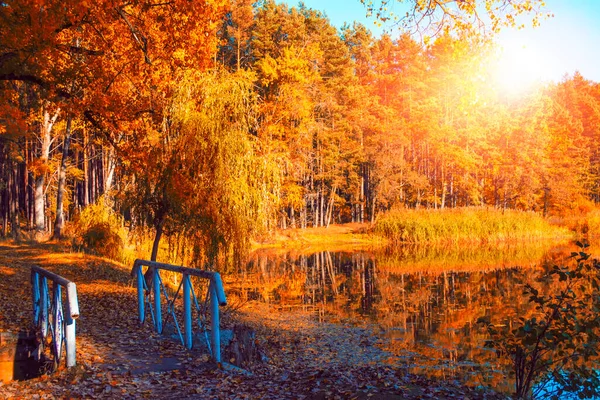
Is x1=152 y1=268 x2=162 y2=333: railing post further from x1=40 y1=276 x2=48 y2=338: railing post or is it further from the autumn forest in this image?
x1=40 y1=276 x2=48 y2=338: railing post

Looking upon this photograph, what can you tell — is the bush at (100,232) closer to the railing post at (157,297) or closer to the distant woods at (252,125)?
the distant woods at (252,125)

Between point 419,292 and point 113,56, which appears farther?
point 419,292

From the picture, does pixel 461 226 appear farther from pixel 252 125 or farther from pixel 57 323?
pixel 57 323

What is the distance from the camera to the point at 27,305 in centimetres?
1103

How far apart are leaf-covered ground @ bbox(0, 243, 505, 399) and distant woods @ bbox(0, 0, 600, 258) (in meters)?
2.95

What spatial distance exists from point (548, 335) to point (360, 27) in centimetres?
5560

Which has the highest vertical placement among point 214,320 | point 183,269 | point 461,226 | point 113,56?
point 113,56

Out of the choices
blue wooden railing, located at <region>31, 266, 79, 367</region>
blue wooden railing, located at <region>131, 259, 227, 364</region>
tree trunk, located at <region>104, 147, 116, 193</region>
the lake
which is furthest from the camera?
tree trunk, located at <region>104, 147, 116, 193</region>

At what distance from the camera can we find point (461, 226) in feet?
111

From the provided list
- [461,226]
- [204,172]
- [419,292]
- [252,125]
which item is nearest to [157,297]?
[204,172]

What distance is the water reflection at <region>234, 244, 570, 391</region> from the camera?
1090cm

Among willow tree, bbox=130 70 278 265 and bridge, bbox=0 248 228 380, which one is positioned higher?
willow tree, bbox=130 70 278 265

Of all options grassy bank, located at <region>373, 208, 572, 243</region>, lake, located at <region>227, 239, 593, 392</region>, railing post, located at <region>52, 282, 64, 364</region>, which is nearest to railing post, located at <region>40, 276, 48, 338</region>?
railing post, located at <region>52, 282, 64, 364</region>

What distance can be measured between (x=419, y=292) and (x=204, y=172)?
923 centimetres
